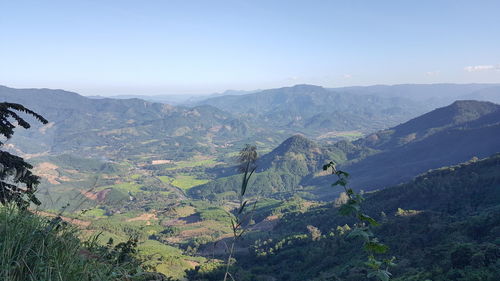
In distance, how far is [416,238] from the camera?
4581cm

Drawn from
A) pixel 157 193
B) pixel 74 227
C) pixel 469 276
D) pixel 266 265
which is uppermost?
pixel 74 227

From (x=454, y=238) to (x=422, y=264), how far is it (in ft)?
32.6

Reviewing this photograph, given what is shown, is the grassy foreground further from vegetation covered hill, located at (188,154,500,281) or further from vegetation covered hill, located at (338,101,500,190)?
vegetation covered hill, located at (338,101,500,190)

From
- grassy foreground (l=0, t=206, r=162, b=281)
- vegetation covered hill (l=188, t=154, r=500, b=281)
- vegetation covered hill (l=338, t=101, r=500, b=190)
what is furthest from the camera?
vegetation covered hill (l=338, t=101, r=500, b=190)

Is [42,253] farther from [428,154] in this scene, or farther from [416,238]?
[428,154]

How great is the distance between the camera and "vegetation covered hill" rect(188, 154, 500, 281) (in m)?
27.6

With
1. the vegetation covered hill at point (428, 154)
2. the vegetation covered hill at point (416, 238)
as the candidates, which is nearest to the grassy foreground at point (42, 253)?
the vegetation covered hill at point (416, 238)

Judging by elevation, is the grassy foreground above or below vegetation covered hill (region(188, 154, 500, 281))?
above

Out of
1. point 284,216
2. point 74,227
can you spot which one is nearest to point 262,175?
point 284,216

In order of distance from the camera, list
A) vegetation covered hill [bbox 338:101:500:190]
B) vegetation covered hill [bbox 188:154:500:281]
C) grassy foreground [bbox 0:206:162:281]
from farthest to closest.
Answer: vegetation covered hill [bbox 338:101:500:190]
vegetation covered hill [bbox 188:154:500:281]
grassy foreground [bbox 0:206:162:281]

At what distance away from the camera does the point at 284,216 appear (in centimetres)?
10906

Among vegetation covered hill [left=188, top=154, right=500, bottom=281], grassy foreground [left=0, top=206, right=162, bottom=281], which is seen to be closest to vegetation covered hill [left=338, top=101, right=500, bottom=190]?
vegetation covered hill [left=188, top=154, right=500, bottom=281]

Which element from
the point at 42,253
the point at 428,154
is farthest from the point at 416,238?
the point at 428,154

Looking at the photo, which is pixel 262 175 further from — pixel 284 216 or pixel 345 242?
pixel 345 242
